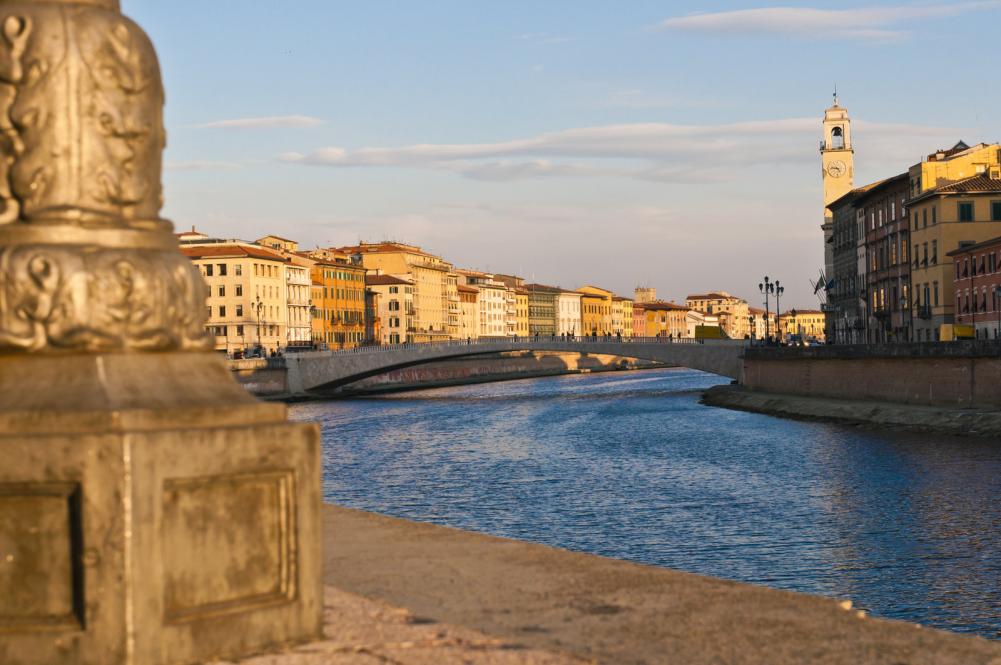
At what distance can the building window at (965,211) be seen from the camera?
71.2 m

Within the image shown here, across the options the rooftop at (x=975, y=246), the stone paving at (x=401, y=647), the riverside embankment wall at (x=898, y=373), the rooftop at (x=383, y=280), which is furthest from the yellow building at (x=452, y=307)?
the stone paving at (x=401, y=647)

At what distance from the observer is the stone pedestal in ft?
19.8

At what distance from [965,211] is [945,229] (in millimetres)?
1380

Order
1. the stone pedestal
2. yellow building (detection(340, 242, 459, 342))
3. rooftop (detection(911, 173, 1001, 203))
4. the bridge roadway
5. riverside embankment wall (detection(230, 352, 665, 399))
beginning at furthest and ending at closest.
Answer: yellow building (detection(340, 242, 459, 342)) → the bridge roadway → riverside embankment wall (detection(230, 352, 665, 399)) → rooftop (detection(911, 173, 1001, 203)) → the stone pedestal

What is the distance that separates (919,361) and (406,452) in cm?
2115

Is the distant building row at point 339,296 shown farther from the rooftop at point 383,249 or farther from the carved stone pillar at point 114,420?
the carved stone pillar at point 114,420

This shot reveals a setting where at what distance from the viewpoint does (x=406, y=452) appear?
43.7 m

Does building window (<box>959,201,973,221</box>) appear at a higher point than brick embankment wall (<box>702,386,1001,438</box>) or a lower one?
higher

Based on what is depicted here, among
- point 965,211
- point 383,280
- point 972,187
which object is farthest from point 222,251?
point 972,187

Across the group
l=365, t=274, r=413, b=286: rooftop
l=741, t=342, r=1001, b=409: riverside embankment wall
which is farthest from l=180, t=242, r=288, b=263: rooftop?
l=741, t=342, r=1001, b=409: riverside embankment wall

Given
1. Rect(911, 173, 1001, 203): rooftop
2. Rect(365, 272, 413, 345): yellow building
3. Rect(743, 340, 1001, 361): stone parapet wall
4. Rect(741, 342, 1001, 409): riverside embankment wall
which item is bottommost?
Rect(741, 342, 1001, 409): riverside embankment wall

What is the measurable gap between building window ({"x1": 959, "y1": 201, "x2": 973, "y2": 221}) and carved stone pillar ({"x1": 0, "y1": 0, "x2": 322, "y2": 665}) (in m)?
69.5

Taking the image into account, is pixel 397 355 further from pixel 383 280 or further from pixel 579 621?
pixel 579 621

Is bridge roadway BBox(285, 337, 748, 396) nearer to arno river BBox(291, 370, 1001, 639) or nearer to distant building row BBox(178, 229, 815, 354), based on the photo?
distant building row BBox(178, 229, 815, 354)
